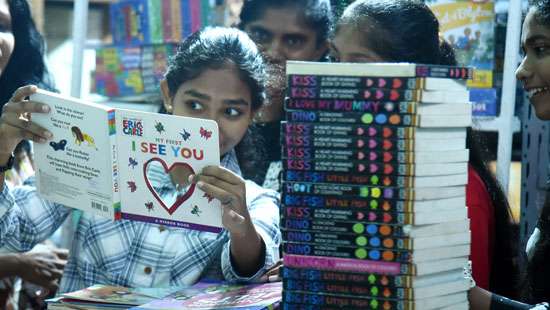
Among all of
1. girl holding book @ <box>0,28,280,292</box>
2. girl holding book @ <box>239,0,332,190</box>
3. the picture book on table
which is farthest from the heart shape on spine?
girl holding book @ <box>239,0,332,190</box>

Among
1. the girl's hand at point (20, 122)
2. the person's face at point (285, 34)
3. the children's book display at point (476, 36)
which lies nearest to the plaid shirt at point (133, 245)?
the girl's hand at point (20, 122)

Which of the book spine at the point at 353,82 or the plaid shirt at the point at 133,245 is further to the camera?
the plaid shirt at the point at 133,245

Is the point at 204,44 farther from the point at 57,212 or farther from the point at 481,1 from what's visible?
the point at 481,1

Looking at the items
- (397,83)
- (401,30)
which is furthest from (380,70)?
(401,30)

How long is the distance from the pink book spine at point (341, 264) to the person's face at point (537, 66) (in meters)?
0.56

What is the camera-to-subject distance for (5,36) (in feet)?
7.95

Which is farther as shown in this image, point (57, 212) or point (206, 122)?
point (57, 212)

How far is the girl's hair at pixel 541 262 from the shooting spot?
Result: 1610 millimetres

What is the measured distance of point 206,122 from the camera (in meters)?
1.55

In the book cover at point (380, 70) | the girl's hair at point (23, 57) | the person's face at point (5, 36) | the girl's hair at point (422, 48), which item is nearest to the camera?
the book cover at point (380, 70)

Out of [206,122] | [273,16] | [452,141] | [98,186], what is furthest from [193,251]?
[273,16]

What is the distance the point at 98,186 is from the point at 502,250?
0.94 m

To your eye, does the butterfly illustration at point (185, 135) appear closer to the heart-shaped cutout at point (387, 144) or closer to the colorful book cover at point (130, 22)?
the heart-shaped cutout at point (387, 144)

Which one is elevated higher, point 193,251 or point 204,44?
point 204,44
